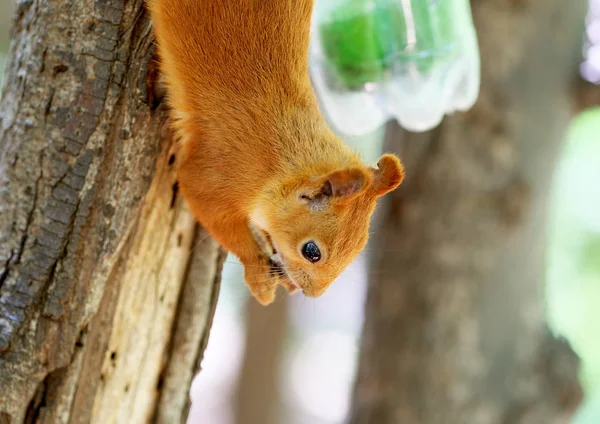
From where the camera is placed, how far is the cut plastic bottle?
1.82m

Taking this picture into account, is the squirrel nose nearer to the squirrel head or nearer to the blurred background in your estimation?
the squirrel head

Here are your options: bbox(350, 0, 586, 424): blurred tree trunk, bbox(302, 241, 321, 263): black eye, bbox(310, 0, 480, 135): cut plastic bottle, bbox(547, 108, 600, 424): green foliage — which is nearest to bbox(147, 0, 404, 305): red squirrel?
bbox(302, 241, 321, 263): black eye

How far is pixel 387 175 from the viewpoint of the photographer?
124 centimetres

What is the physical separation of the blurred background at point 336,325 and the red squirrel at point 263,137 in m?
0.52

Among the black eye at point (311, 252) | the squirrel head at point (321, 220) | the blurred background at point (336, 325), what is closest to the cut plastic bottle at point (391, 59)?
the blurred background at point (336, 325)

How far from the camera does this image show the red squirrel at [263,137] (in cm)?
125

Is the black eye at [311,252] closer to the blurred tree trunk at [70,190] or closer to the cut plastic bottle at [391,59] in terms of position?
the blurred tree trunk at [70,190]

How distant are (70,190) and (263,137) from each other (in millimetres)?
391

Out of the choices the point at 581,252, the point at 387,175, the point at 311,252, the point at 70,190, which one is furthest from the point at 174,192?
the point at 581,252

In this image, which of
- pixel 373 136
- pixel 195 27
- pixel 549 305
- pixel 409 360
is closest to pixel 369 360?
pixel 409 360

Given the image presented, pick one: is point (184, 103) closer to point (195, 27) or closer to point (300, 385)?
point (195, 27)

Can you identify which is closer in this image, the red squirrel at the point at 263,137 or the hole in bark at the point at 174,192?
the red squirrel at the point at 263,137

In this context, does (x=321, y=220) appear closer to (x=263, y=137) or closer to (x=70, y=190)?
(x=263, y=137)

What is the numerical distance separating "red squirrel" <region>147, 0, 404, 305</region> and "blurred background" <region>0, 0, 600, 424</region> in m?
0.52
